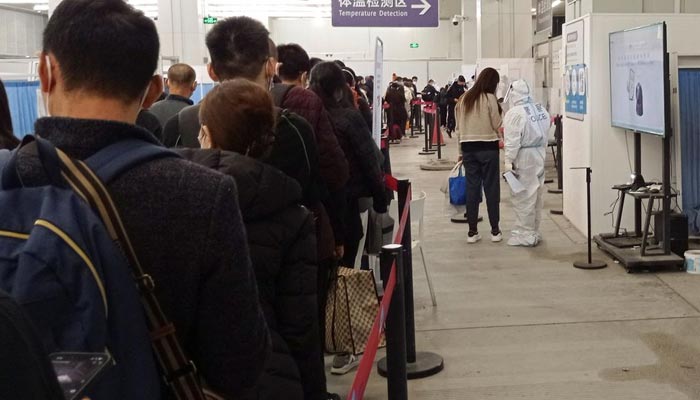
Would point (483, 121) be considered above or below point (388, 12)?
below

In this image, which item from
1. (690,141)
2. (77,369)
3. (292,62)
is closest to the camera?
(77,369)

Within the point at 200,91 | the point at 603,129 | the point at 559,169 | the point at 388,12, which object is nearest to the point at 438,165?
the point at 388,12

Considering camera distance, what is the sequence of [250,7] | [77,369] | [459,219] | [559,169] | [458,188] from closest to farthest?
[77,369]
[458,188]
[459,219]
[559,169]
[250,7]

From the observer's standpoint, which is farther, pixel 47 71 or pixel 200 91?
pixel 200 91

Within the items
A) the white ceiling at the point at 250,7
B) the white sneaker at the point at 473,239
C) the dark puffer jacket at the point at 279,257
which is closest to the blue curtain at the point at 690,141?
the white sneaker at the point at 473,239

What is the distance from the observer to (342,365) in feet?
14.1

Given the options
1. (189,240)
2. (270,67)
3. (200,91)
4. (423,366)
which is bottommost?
(423,366)

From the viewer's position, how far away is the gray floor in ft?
→ 13.5

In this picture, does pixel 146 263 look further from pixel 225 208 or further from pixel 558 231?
pixel 558 231

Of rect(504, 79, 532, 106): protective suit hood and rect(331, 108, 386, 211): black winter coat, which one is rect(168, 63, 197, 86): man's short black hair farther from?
rect(504, 79, 532, 106): protective suit hood

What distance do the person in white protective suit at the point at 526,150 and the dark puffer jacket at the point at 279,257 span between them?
199 inches

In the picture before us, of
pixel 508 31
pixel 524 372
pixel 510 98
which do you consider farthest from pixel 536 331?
pixel 508 31

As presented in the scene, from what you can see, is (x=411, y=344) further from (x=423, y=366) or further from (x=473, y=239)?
(x=473, y=239)

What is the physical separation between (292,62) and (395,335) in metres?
1.69
